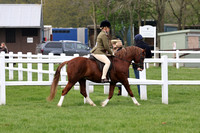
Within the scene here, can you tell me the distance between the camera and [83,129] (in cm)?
880

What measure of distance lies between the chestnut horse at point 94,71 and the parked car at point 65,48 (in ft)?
93.8

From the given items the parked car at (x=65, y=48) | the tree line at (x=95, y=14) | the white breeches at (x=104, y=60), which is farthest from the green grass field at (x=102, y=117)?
the tree line at (x=95, y=14)

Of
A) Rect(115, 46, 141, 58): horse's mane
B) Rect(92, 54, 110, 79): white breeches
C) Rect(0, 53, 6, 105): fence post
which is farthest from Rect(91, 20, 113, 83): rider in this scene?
Rect(0, 53, 6, 105): fence post

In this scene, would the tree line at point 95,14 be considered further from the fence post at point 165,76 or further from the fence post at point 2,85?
the fence post at point 2,85

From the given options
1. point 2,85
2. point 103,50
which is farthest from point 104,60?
point 2,85

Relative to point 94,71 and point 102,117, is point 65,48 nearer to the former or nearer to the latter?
point 94,71

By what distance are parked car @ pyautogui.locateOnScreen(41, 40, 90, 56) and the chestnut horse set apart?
93.8ft

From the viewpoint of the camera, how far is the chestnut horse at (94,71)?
12.2 metres

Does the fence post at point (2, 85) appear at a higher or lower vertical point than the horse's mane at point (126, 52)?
lower

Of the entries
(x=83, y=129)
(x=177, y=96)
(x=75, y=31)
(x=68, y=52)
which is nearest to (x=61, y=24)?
(x=75, y=31)

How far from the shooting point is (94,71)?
12.4 m

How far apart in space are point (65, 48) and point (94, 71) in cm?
2985

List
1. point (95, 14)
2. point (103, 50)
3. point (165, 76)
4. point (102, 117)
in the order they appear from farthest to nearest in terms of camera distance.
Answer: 1. point (95, 14)
2. point (165, 76)
3. point (103, 50)
4. point (102, 117)

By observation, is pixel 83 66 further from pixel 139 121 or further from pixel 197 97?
pixel 197 97
